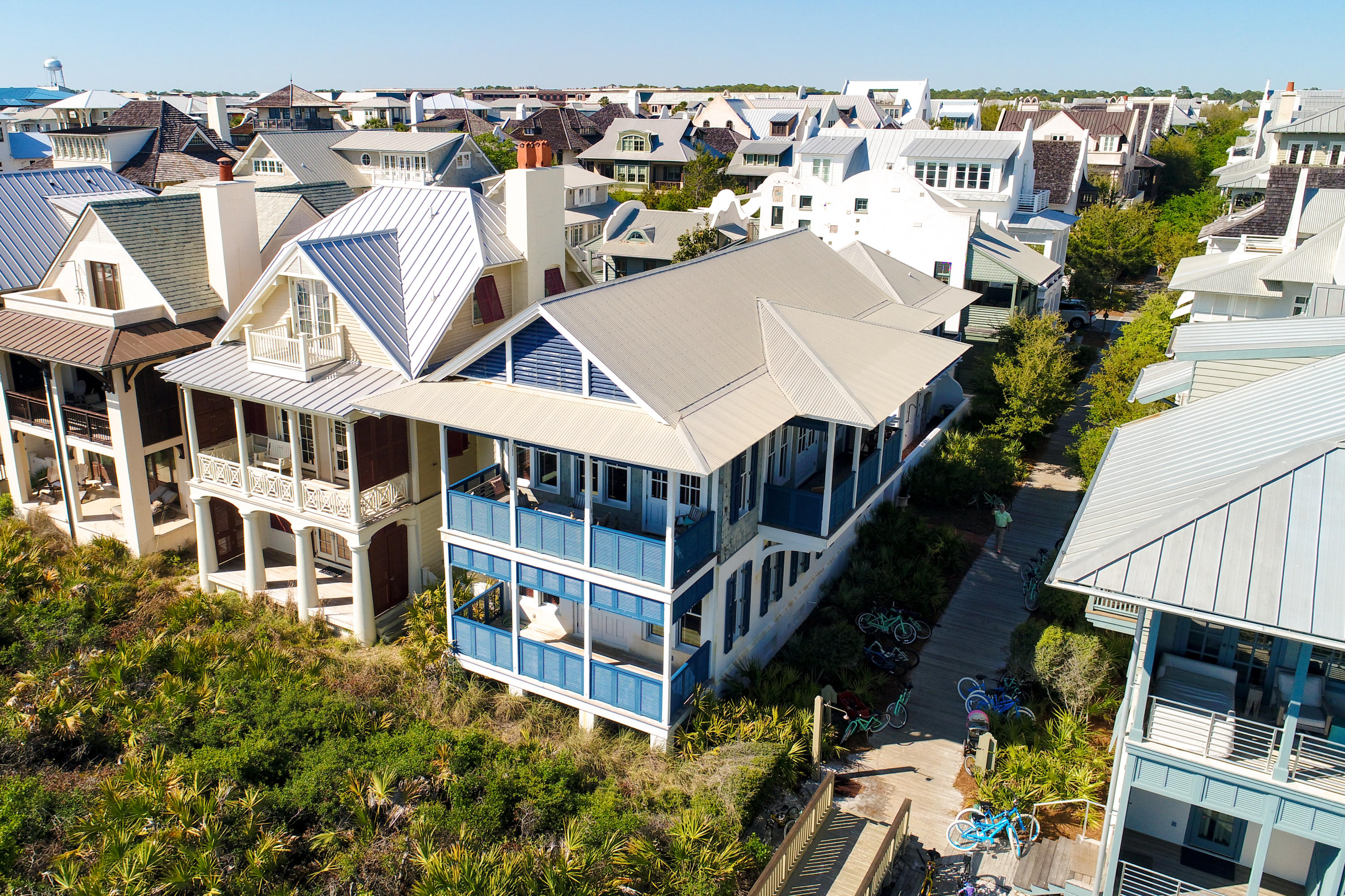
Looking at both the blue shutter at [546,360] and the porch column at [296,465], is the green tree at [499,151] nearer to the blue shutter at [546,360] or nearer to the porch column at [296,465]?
the porch column at [296,465]

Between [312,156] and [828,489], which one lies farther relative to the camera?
[312,156]

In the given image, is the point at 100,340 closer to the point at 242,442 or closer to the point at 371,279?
the point at 242,442

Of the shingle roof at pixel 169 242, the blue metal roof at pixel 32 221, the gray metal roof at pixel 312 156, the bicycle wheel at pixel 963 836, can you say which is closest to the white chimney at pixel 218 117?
the gray metal roof at pixel 312 156

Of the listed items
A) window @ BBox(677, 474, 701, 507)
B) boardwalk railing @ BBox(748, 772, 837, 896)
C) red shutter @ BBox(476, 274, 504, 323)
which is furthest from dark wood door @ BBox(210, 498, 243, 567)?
boardwalk railing @ BBox(748, 772, 837, 896)

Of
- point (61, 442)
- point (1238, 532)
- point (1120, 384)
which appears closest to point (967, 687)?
point (1238, 532)

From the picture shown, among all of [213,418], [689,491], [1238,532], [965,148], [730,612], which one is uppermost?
[965,148]

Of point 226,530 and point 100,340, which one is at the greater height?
point 100,340

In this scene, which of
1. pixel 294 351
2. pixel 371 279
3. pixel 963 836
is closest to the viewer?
pixel 963 836

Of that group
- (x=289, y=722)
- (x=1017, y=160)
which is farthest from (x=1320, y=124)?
(x=289, y=722)

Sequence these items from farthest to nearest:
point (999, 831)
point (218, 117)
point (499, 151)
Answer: point (499, 151) < point (218, 117) < point (999, 831)
